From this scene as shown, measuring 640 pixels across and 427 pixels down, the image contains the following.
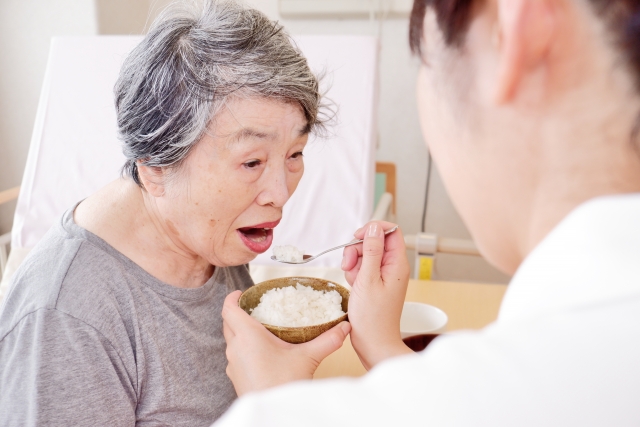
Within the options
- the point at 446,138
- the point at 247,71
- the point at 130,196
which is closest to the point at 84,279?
the point at 130,196

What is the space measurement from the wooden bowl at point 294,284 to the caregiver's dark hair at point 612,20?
2.13ft

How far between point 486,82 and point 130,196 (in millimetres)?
869

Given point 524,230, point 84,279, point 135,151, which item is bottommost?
point 84,279

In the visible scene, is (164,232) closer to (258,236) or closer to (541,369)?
(258,236)

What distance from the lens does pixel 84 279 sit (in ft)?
3.21

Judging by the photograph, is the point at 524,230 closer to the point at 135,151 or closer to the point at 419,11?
the point at 419,11

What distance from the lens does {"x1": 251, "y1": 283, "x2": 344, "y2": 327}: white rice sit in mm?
1100

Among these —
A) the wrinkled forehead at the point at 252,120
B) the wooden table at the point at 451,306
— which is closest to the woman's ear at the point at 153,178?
the wrinkled forehead at the point at 252,120

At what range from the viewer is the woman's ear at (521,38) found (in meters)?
0.41

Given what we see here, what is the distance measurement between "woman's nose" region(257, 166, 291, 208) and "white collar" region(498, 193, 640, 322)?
0.74 metres

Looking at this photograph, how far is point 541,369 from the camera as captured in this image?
1.25 ft

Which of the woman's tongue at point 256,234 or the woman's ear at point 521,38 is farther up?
the woman's ear at point 521,38

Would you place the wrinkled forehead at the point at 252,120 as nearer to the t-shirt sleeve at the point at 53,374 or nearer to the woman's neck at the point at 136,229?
the woman's neck at the point at 136,229

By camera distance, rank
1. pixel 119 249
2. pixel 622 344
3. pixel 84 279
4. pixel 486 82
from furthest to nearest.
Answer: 1. pixel 119 249
2. pixel 84 279
3. pixel 486 82
4. pixel 622 344
